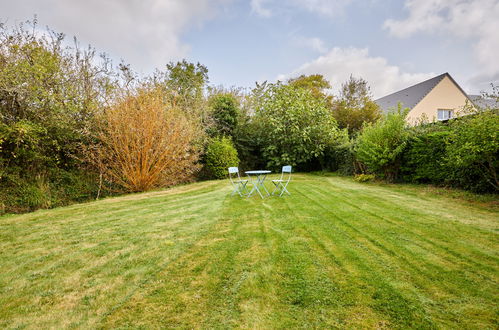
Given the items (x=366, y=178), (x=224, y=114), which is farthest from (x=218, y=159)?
(x=366, y=178)

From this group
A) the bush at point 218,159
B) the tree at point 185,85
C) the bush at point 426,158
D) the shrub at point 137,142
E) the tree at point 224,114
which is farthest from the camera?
the tree at point 224,114

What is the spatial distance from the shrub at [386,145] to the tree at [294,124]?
3.97 m

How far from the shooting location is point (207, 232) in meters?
3.93

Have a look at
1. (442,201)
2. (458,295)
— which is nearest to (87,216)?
Result: (458,295)

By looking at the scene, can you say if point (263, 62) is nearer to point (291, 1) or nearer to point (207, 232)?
point (291, 1)

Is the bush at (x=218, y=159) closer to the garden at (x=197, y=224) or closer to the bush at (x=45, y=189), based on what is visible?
the garden at (x=197, y=224)

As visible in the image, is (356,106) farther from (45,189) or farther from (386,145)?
(45,189)

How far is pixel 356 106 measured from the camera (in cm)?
2044

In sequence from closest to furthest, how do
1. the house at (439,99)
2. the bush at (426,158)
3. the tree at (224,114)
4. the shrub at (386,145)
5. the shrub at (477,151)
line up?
the shrub at (477,151)
the bush at (426,158)
the shrub at (386,145)
the tree at (224,114)
the house at (439,99)

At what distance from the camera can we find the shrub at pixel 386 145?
8.48 m

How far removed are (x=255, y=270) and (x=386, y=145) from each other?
799 centimetres

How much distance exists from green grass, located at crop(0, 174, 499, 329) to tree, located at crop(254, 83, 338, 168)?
8.57 m

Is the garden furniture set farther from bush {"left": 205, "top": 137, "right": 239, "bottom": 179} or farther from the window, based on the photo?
the window

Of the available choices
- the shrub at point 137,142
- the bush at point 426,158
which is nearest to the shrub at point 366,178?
the bush at point 426,158
